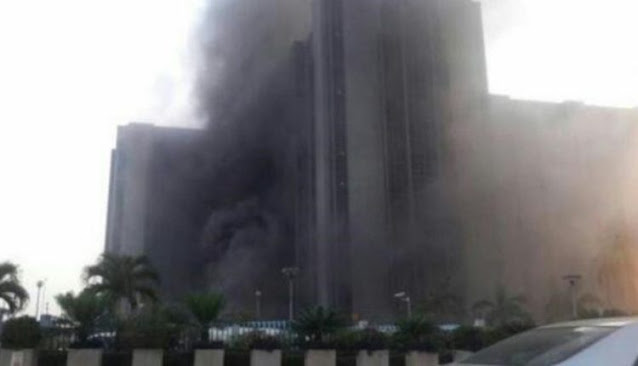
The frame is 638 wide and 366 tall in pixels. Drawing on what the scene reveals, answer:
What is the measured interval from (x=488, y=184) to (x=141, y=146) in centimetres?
3534

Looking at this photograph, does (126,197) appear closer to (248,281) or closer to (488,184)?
(248,281)

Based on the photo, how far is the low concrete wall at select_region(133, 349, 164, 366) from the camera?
1428cm

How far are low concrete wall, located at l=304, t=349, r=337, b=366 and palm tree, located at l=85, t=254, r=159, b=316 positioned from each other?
19.8m

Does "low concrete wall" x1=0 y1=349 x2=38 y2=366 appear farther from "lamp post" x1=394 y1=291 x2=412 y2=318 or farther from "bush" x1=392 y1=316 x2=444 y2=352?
"lamp post" x1=394 y1=291 x2=412 y2=318

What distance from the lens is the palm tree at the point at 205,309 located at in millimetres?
16812

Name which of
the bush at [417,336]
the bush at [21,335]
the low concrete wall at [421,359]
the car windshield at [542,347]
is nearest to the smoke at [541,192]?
the bush at [417,336]

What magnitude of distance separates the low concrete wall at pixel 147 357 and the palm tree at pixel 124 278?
19253 mm

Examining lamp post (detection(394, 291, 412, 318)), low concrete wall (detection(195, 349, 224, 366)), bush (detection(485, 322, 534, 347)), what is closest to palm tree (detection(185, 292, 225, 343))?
low concrete wall (detection(195, 349, 224, 366))

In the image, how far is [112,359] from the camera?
49.0 ft

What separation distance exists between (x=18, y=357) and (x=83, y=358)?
56.5 inches

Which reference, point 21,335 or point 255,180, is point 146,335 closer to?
point 21,335

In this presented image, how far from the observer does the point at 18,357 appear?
560 inches

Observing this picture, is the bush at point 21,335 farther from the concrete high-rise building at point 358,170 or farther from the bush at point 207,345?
the concrete high-rise building at point 358,170

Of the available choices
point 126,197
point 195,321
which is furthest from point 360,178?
point 195,321
